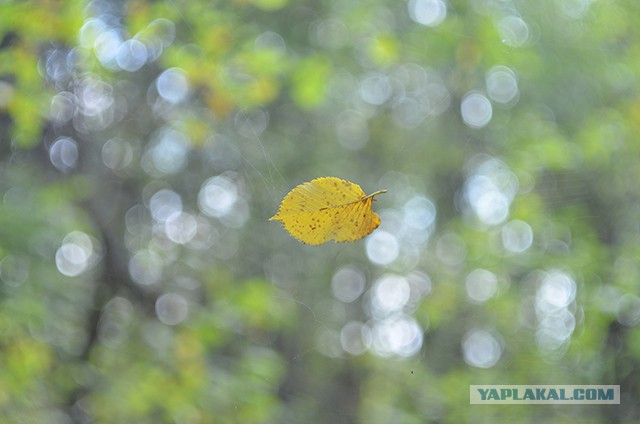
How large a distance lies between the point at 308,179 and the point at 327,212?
1192mm

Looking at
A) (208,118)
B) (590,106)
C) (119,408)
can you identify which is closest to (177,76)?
(208,118)

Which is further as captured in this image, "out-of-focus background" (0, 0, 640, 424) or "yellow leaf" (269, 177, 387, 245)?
"out-of-focus background" (0, 0, 640, 424)

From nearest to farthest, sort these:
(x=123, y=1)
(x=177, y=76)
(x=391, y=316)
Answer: (x=123, y=1)
(x=177, y=76)
(x=391, y=316)

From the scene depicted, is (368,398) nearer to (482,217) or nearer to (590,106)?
(482,217)

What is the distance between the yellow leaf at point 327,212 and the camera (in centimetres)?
35

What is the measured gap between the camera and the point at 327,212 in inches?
13.8

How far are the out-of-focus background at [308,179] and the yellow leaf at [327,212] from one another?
687 mm

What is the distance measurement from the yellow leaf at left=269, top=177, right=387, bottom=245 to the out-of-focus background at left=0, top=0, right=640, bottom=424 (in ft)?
2.25

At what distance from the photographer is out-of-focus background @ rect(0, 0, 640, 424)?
1127mm

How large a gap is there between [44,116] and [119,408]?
588 mm

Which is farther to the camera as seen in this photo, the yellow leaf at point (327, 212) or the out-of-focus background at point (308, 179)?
the out-of-focus background at point (308, 179)

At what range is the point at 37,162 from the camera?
1.36m

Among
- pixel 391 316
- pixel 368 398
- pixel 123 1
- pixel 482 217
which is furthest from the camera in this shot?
pixel 368 398

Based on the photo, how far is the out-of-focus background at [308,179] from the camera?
1127 millimetres
